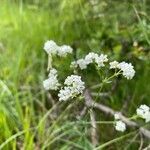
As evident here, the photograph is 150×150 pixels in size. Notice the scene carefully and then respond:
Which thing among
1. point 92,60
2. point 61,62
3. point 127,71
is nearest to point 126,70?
point 127,71

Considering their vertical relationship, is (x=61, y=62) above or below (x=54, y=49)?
below

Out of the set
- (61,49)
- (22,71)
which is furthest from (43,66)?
(61,49)

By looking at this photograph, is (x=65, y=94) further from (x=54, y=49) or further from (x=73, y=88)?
(x=54, y=49)

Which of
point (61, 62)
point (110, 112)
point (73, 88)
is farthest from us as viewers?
point (110, 112)

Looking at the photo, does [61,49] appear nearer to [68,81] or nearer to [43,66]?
[68,81]

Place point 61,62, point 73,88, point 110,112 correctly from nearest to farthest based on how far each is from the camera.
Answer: point 73,88 < point 61,62 < point 110,112

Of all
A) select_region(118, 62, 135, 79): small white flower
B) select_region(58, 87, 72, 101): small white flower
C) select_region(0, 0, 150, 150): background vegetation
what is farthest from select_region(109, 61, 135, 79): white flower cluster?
Result: select_region(0, 0, 150, 150): background vegetation

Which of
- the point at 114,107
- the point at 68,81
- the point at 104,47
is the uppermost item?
the point at 68,81

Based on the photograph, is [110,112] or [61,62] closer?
[61,62]

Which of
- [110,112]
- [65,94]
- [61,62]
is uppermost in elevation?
[65,94]

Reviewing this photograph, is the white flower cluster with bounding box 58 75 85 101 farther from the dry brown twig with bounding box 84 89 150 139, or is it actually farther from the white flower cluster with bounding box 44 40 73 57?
the dry brown twig with bounding box 84 89 150 139
